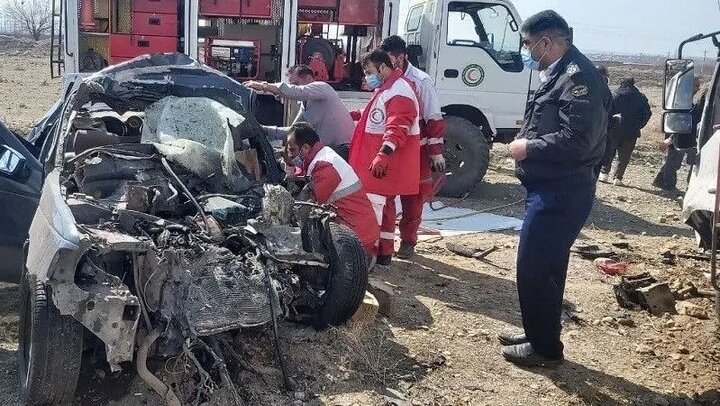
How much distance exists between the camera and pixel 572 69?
11.1 feet

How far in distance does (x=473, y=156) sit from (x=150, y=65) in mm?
4369

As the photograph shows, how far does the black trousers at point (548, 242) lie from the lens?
11.3 feet

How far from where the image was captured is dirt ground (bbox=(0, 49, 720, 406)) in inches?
131

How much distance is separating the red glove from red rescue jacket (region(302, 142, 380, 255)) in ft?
0.66

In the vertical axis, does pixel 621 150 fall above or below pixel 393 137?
below

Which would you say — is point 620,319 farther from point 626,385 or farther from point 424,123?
point 424,123

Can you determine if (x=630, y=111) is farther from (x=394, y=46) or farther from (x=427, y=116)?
(x=394, y=46)

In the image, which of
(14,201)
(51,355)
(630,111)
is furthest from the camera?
(630,111)

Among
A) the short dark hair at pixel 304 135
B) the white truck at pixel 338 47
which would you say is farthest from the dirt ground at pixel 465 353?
the white truck at pixel 338 47

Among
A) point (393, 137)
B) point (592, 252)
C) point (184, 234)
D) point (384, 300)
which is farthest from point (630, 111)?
point (184, 234)

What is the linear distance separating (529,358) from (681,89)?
8.05ft

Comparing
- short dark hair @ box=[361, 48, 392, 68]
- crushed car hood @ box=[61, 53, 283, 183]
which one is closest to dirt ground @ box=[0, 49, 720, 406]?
crushed car hood @ box=[61, 53, 283, 183]

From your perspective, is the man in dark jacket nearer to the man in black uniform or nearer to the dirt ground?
the dirt ground

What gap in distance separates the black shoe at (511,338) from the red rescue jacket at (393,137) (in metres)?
1.57
